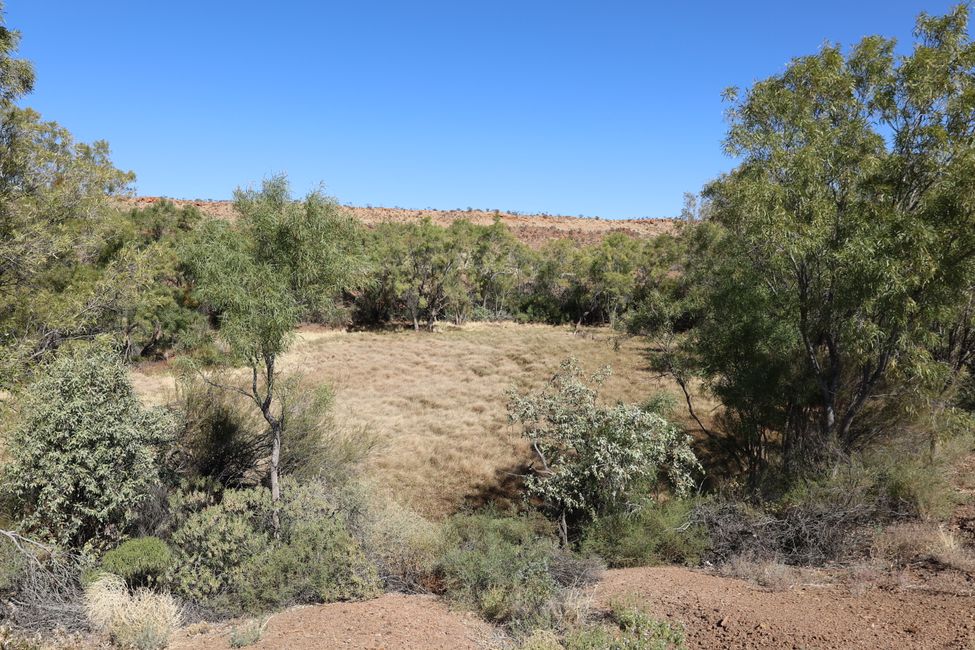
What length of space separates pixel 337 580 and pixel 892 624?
660 centimetres

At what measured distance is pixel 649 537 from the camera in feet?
32.5

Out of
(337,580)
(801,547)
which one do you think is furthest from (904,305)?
(337,580)

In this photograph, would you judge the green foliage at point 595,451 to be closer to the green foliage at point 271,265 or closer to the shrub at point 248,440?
the green foliage at point 271,265

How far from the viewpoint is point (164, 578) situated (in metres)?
8.36

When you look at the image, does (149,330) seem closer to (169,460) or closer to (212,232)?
(169,460)

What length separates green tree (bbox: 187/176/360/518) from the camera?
9.55 m

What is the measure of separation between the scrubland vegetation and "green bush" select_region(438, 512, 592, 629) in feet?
0.16

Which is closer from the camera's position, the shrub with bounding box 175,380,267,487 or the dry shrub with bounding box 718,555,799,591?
the dry shrub with bounding box 718,555,799,591

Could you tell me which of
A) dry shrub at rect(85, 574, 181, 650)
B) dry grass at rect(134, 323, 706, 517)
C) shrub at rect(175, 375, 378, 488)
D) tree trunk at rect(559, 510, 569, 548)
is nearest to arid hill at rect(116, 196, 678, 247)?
dry grass at rect(134, 323, 706, 517)

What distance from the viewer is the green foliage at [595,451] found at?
35.0 ft

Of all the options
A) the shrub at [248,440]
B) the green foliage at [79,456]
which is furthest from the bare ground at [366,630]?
the shrub at [248,440]

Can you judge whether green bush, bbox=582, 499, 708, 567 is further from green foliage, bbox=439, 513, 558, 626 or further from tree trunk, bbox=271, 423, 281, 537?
tree trunk, bbox=271, 423, 281, 537

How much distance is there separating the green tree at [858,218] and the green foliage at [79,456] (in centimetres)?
1055

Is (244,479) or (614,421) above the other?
(614,421)
